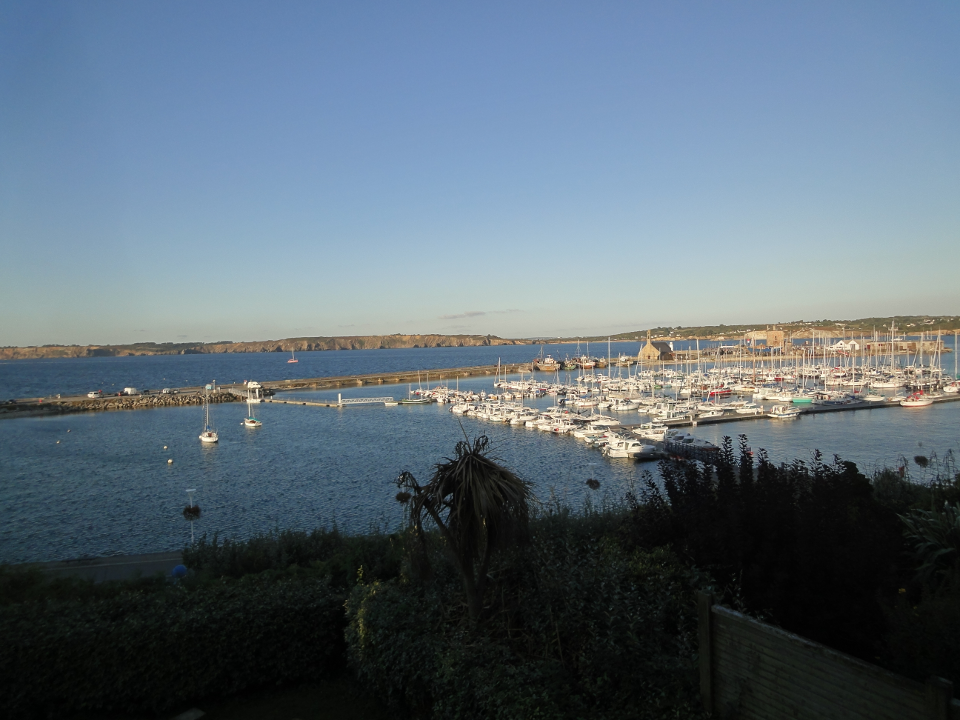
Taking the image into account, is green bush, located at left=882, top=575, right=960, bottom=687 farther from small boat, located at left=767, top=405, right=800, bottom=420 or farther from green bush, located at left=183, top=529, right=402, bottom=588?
small boat, located at left=767, top=405, right=800, bottom=420

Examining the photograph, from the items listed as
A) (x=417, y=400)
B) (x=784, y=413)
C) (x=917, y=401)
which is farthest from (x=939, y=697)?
(x=417, y=400)

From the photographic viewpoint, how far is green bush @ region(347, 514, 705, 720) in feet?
15.6

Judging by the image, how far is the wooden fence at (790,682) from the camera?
337cm

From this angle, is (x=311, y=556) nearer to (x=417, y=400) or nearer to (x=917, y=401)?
(x=417, y=400)

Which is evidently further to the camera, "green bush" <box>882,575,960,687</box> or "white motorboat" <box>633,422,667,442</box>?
"white motorboat" <box>633,422,667,442</box>

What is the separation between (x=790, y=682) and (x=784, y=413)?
4761 cm

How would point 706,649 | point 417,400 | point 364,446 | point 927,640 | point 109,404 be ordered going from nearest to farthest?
point 927,640
point 706,649
point 364,446
point 109,404
point 417,400

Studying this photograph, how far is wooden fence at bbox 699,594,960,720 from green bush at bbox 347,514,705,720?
12.9 inches

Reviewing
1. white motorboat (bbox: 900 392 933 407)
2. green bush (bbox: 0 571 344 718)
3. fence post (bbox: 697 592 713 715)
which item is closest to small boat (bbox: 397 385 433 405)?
white motorboat (bbox: 900 392 933 407)

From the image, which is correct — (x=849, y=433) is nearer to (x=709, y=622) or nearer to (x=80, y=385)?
(x=709, y=622)

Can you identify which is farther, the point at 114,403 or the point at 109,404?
the point at 114,403

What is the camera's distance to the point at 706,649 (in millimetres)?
4508

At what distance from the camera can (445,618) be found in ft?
20.4

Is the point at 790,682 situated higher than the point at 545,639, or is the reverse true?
the point at 790,682
